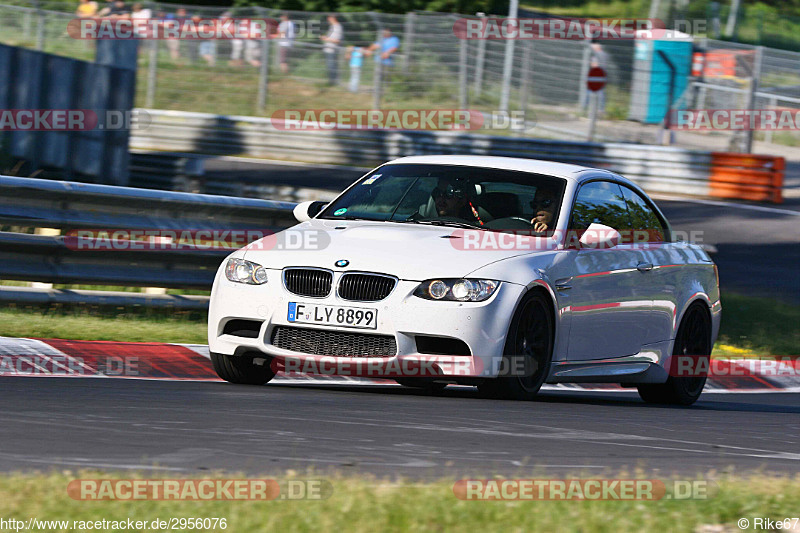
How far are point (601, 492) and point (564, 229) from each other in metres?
3.85

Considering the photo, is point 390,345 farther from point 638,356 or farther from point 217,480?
point 217,480

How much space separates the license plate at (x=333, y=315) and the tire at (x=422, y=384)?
2.08 feet

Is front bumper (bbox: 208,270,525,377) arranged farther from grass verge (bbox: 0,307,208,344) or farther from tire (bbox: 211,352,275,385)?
grass verge (bbox: 0,307,208,344)

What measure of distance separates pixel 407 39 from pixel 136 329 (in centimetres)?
1839

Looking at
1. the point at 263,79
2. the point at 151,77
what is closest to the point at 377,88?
the point at 263,79

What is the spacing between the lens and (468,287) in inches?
282

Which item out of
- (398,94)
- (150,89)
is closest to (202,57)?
(150,89)

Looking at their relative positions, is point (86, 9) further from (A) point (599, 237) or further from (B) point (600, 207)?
(A) point (599, 237)

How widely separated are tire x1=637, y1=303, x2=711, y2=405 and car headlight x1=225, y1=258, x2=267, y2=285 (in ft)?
10.4

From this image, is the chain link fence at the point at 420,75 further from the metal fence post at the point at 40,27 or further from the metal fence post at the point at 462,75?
the metal fence post at the point at 40,27

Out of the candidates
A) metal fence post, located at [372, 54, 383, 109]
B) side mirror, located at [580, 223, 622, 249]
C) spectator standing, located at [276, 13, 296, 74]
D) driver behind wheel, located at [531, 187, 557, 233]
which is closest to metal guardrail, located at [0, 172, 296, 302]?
driver behind wheel, located at [531, 187, 557, 233]

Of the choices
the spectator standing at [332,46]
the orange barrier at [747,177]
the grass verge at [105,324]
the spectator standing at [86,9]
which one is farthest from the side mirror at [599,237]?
the spectator standing at [332,46]

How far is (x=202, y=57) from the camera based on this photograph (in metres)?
27.5

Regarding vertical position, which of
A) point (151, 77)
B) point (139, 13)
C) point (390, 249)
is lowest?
point (151, 77)
